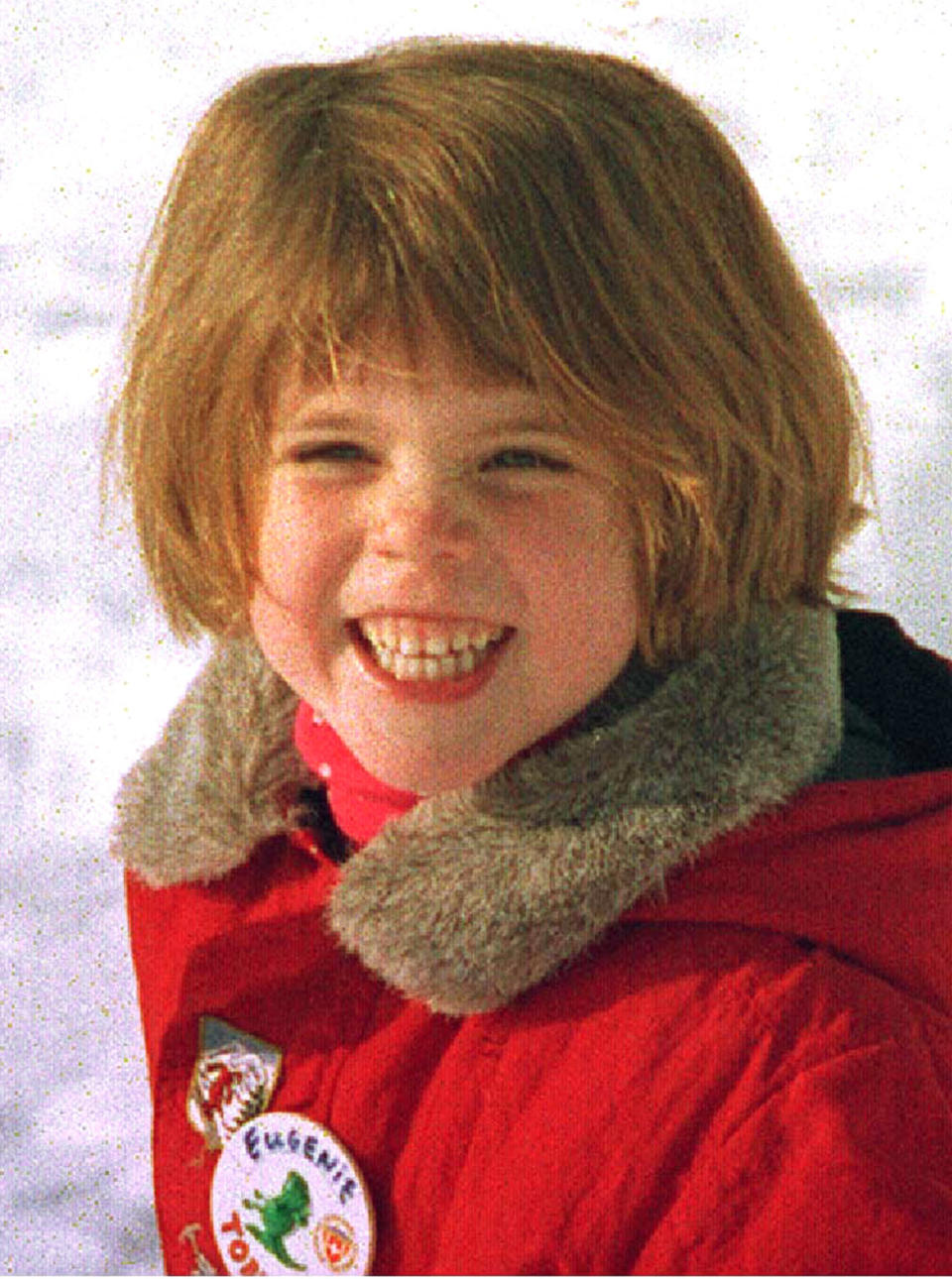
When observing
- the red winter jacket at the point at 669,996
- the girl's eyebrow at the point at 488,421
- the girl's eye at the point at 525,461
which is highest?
the girl's eyebrow at the point at 488,421

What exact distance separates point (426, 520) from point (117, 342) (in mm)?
1597

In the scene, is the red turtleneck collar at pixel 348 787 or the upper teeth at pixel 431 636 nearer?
the upper teeth at pixel 431 636

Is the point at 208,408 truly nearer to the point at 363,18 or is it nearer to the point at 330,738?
the point at 330,738

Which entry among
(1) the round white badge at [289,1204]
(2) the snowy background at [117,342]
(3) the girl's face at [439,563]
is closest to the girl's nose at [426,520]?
(3) the girl's face at [439,563]

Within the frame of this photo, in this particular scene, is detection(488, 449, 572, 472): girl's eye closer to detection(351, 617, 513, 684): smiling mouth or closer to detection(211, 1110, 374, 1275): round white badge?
detection(351, 617, 513, 684): smiling mouth

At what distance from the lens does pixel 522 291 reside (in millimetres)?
1058

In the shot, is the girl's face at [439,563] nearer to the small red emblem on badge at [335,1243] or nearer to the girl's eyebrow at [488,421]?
the girl's eyebrow at [488,421]

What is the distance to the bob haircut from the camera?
1067 mm

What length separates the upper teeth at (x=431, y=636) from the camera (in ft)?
3.76

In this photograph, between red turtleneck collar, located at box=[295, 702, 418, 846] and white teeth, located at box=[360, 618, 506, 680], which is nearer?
white teeth, located at box=[360, 618, 506, 680]

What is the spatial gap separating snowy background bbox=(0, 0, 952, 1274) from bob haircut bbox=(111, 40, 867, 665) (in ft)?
1.98

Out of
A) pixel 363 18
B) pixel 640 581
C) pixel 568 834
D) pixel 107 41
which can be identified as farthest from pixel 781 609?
pixel 107 41

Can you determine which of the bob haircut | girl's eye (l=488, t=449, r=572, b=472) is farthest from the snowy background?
girl's eye (l=488, t=449, r=572, b=472)

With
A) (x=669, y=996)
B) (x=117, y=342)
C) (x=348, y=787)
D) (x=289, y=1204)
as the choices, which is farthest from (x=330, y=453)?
(x=117, y=342)
